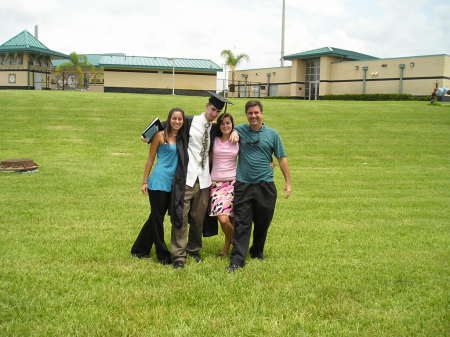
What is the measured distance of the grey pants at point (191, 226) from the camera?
5719 millimetres

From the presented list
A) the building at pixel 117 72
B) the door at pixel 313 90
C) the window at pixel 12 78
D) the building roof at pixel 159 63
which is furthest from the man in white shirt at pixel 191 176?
the window at pixel 12 78

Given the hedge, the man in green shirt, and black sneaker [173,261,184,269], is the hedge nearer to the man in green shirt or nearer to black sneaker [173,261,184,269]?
the man in green shirt

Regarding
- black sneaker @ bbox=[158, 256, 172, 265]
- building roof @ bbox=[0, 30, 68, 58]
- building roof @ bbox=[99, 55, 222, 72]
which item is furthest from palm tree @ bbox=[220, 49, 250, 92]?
black sneaker @ bbox=[158, 256, 172, 265]

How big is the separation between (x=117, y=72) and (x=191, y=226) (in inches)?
Result: 2122

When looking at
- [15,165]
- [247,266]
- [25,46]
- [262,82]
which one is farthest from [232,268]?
[25,46]

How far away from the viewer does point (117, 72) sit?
187 feet

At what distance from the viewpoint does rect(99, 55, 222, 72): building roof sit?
56156 mm

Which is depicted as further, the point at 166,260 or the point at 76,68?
the point at 76,68

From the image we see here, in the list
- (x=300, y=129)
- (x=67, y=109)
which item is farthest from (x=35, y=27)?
(x=300, y=129)

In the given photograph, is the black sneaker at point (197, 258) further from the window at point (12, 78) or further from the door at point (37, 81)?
the door at point (37, 81)

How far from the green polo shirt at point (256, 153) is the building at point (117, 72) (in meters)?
51.2

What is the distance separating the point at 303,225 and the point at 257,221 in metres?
2.28

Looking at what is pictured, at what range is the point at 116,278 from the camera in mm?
5168

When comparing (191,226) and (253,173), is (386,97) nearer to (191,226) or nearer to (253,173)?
(253,173)
